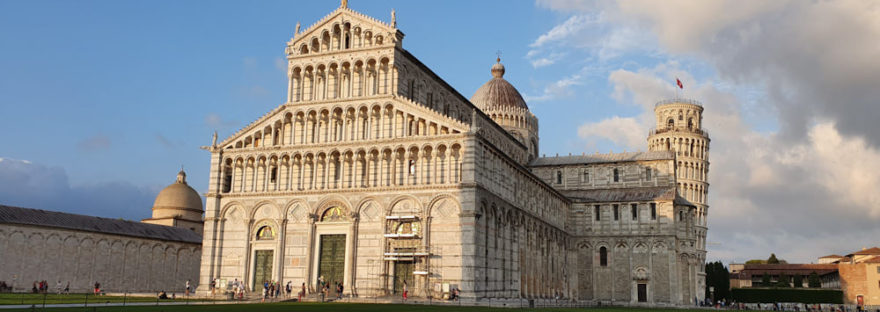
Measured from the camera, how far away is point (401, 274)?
4662 cm

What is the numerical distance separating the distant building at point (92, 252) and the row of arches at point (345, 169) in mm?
15430

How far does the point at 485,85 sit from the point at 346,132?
37.9 metres

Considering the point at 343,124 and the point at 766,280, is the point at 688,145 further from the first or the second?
the point at 343,124

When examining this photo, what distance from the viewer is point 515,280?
173 ft

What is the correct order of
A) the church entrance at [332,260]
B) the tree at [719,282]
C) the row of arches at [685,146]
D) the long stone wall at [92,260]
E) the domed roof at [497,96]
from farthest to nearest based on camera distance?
the row of arches at [685,146], the tree at [719,282], the domed roof at [497,96], the long stone wall at [92,260], the church entrance at [332,260]

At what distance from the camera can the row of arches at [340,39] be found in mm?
50781

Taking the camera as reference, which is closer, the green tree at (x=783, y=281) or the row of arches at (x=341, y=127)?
the row of arches at (x=341, y=127)

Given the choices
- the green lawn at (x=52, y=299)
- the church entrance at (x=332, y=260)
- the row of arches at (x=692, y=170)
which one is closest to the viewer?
the green lawn at (x=52, y=299)

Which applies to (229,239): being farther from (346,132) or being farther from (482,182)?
(482,182)

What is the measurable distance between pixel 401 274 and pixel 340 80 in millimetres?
14196

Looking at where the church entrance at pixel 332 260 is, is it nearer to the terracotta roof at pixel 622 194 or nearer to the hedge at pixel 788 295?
the terracotta roof at pixel 622 194

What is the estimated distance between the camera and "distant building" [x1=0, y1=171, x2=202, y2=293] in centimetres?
5447

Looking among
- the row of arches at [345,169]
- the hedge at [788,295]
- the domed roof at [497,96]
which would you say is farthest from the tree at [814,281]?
the row of arches at [345,169]

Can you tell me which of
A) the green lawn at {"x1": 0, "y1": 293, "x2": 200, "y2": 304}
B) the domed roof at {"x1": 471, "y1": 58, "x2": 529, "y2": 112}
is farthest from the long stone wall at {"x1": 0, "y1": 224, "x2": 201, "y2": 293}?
the domed roof at {"x1": 471, "y1": 58, "x2": 529, "y2": 112}
